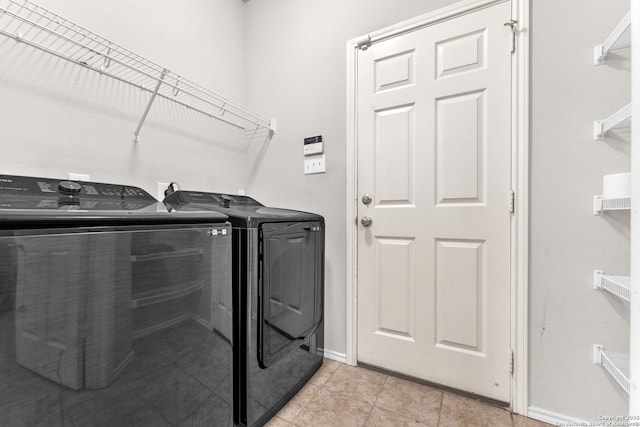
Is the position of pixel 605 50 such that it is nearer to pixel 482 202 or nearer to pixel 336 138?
pixel 482 202

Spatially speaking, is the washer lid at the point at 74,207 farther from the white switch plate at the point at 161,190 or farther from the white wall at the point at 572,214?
the white wall at the point at 572,214

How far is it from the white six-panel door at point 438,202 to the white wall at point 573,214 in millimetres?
132

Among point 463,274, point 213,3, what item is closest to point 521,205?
point 463,274

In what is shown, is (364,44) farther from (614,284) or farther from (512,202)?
(614,284)

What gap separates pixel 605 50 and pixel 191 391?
2.11m

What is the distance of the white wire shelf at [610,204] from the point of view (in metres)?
1.06

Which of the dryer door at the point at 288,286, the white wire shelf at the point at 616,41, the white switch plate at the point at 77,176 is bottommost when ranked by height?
the dryer door at the point at 288,286

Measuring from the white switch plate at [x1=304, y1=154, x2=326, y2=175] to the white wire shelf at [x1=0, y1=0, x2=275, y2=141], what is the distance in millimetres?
428

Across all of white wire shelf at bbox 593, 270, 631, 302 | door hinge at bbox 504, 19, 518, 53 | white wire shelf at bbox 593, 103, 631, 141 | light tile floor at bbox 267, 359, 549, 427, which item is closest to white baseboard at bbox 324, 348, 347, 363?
light tile floor at bbox 267, 359, 549, 427

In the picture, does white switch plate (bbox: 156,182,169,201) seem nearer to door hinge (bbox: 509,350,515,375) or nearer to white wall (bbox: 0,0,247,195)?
white wall (bbox: 0,0,247,195)

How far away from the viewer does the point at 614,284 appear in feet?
3.54

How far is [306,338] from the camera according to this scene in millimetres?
1600

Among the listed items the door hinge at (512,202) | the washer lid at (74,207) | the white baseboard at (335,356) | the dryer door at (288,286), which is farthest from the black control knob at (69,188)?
the door hinge at (512,202)

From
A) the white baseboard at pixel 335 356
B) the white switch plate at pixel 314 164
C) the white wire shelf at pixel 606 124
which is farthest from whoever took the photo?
the white switch plate at pixel 314 164
